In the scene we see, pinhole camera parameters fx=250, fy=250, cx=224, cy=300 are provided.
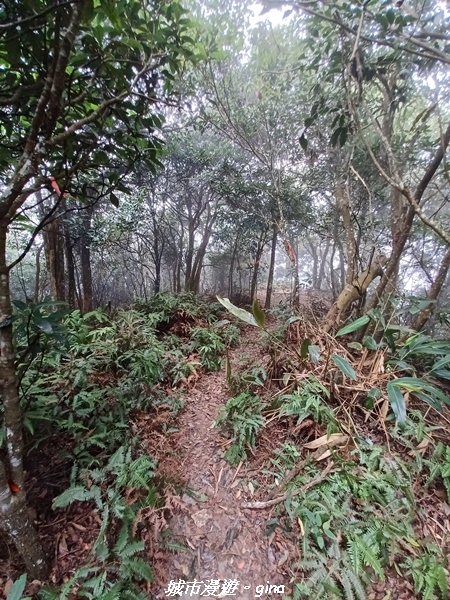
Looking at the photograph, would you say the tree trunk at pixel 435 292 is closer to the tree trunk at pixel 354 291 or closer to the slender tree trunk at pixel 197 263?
the tree trunk at pixel 354 291

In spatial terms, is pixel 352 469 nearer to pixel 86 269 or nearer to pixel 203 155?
pixel 86 269

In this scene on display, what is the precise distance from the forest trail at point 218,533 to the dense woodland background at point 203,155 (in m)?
0.85

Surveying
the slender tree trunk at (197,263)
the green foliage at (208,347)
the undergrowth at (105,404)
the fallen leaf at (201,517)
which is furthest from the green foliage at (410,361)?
the slender tree trunk at (197,263)

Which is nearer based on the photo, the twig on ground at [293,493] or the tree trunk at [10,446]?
the tree trunk at [10,446]

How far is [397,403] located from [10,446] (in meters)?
2.42

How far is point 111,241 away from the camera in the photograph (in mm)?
5199

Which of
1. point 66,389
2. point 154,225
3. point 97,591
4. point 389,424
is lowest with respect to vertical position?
point 97,591

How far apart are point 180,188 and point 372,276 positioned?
5.26 meters

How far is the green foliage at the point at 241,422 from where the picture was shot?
7.56 ft

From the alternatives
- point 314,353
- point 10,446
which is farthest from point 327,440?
point 10,446

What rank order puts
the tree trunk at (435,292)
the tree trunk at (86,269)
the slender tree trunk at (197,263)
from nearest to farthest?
the tree trunk at (435,292), the tree trunk at (86,269), the slender tree trunk at (197,263)

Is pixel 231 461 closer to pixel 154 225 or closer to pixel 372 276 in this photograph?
pixel 372 276

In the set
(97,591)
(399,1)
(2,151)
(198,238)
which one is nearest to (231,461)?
(97,591)

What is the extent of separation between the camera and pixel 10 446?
1310 millimetres
